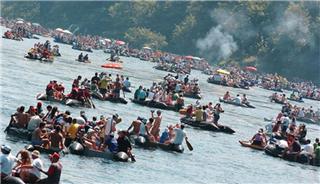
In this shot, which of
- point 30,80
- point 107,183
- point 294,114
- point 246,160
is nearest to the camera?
point 107,183

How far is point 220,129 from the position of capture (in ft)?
201

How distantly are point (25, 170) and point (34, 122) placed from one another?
9.58 m

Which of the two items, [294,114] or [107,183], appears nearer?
[107,183]

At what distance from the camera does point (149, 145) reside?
47.4m

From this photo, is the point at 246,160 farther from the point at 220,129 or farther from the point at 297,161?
the point at 220,129

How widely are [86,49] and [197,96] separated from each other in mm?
61181

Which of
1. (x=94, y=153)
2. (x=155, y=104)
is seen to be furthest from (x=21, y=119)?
(x=155, y=104)

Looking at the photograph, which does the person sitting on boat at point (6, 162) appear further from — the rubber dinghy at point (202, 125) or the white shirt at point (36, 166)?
the rubber dinghy at point (202, 125)

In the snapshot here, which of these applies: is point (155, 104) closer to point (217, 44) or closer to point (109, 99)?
point (109, 99)

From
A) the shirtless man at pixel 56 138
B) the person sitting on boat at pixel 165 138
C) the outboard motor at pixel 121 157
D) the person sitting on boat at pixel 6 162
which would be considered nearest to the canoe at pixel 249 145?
the person sitting on boat at pixel 165 138

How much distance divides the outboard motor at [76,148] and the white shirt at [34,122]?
199 cm

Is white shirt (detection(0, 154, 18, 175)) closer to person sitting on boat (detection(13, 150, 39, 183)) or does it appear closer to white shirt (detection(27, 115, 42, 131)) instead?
person sitting on boat (detection(13, 150, 39, 183))

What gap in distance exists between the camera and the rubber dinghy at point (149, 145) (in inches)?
1848

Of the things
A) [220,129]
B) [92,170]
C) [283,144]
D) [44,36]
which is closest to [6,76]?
[220,129]
